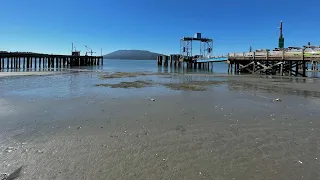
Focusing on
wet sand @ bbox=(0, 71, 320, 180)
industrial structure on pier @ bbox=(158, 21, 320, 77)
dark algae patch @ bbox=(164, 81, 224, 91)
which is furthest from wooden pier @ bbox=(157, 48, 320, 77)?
wet sand @ bbox=(0, 71, 320, 180)

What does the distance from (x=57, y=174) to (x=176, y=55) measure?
70858 mm

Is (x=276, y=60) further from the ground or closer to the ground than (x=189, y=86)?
further from the ground

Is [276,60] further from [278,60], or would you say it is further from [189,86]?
[189,86]

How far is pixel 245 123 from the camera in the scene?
6551 millimetres

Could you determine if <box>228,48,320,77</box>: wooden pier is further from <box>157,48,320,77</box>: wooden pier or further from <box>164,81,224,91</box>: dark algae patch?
<box>164,81,224,91</box>: dark algae patch

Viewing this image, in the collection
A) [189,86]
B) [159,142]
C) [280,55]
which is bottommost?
[159,142]

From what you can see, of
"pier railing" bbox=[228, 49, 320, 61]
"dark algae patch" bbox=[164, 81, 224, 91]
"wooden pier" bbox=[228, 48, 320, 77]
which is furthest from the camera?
"wooden pier" bbox=[228, 48, 320, 77]

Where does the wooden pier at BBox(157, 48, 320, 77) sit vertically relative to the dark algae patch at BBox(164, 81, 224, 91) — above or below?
above

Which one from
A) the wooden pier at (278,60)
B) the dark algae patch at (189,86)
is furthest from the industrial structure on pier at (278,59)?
the dark algae patch at (189,86)

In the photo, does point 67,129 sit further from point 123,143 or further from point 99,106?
point 99,106

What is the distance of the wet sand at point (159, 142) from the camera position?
3693 millimetres

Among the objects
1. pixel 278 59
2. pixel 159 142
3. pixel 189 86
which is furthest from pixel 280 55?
pixel 159 142

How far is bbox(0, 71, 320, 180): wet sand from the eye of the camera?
12.1 feet

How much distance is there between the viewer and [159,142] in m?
5.00
